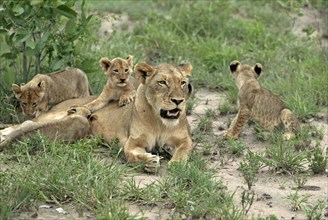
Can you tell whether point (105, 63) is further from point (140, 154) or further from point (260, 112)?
point (260, 112)

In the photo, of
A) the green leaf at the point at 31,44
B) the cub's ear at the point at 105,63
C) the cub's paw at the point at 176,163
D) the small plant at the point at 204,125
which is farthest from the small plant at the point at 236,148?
the green leaf at the point at 31,44

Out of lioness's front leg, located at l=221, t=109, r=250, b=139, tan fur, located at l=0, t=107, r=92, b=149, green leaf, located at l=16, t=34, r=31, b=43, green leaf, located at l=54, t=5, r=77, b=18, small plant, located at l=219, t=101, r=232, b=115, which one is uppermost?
green leaf, located at l=54, t=5, r=77, b=18

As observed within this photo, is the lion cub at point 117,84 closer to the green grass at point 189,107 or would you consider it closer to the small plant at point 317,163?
the green grass at point 189,107

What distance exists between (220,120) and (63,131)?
1976 millimetres

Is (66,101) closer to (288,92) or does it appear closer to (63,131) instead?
(63,131)

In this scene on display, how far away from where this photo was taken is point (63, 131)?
7.66 meters

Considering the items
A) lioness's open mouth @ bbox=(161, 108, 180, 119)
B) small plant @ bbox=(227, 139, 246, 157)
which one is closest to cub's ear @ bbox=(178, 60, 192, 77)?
lioness's open mouth @ bbox=(161, 108, 180, 119)

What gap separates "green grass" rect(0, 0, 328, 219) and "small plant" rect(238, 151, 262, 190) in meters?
0.12

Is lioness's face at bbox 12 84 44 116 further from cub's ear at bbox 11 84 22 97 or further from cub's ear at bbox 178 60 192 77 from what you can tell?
cub's ear at bbox 178 60 192 77

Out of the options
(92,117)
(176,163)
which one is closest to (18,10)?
(92,117)

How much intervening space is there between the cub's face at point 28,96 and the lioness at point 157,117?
577 millimetres

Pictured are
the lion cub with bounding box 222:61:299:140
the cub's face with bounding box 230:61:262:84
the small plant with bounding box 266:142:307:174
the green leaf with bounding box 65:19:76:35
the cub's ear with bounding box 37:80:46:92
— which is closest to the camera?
the small plant with bounding box 266:142:307:174

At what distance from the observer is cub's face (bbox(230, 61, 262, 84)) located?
8844mm

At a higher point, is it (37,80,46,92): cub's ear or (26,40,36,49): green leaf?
(26,40,36,49): green leaf
